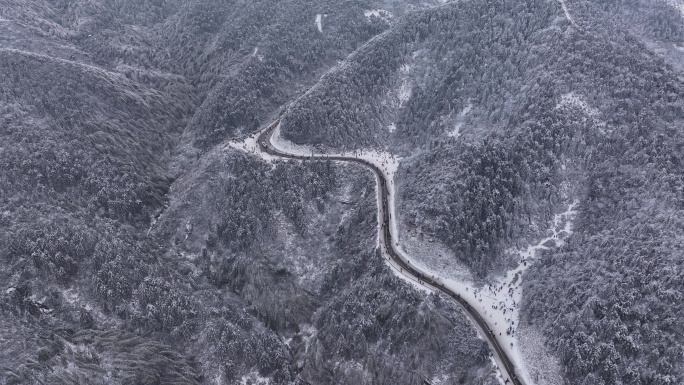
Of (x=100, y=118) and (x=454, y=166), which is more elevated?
(x=100, y=118)

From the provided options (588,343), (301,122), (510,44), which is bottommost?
(588,343)

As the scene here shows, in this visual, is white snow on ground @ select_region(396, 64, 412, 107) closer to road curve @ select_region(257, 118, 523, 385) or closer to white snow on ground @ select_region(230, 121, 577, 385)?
road curve @ select_region(257, 118, 523, 385)

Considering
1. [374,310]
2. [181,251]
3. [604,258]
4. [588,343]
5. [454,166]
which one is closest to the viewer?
[588,343]

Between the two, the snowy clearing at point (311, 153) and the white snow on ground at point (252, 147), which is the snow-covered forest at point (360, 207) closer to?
the snowy clearing at point (311, 153)

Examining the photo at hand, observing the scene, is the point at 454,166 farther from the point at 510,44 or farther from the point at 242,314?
the point at 242,314

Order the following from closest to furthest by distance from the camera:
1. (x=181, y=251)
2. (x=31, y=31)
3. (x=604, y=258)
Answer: (x=604, y=258) → (x=181, y=251) → (x=31, y=31)

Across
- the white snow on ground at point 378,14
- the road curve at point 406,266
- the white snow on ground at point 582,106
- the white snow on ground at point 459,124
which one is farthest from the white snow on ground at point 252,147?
the white snow on ground at point 378,14

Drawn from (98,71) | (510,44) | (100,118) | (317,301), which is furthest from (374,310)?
(98,71)
